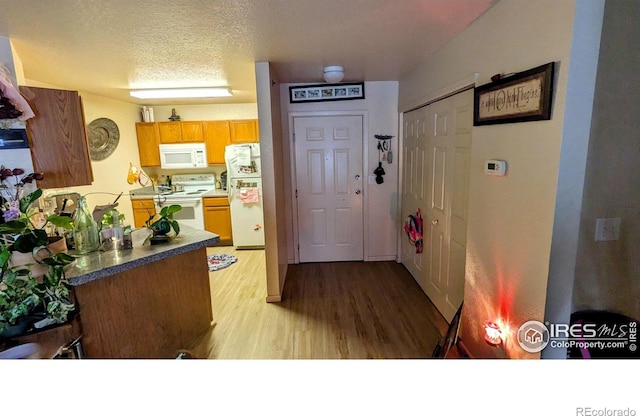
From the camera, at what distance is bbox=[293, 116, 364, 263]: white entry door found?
150 inches

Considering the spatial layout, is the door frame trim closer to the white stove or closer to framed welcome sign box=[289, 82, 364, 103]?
framed welcome sign box=[289, 82, 364, 103]

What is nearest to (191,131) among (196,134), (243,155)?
(196,134)

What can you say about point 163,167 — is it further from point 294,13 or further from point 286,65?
point 294,13

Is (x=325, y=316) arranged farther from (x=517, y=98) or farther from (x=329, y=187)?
(x=517, y=98)

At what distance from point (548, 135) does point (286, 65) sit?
2257mm

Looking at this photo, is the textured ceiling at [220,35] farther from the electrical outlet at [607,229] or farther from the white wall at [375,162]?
the electrical outlet at [607,229]

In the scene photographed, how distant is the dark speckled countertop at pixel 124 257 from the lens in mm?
1782

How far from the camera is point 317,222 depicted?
4031mm

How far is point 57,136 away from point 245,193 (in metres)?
2.57

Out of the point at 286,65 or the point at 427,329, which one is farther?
the point at 286,65

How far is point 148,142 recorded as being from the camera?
16.2 ft

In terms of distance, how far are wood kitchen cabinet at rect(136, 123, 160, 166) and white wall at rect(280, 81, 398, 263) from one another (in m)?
2.49

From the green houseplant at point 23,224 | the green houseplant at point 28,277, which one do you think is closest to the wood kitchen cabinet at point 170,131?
the green houseplant at point 23,224
